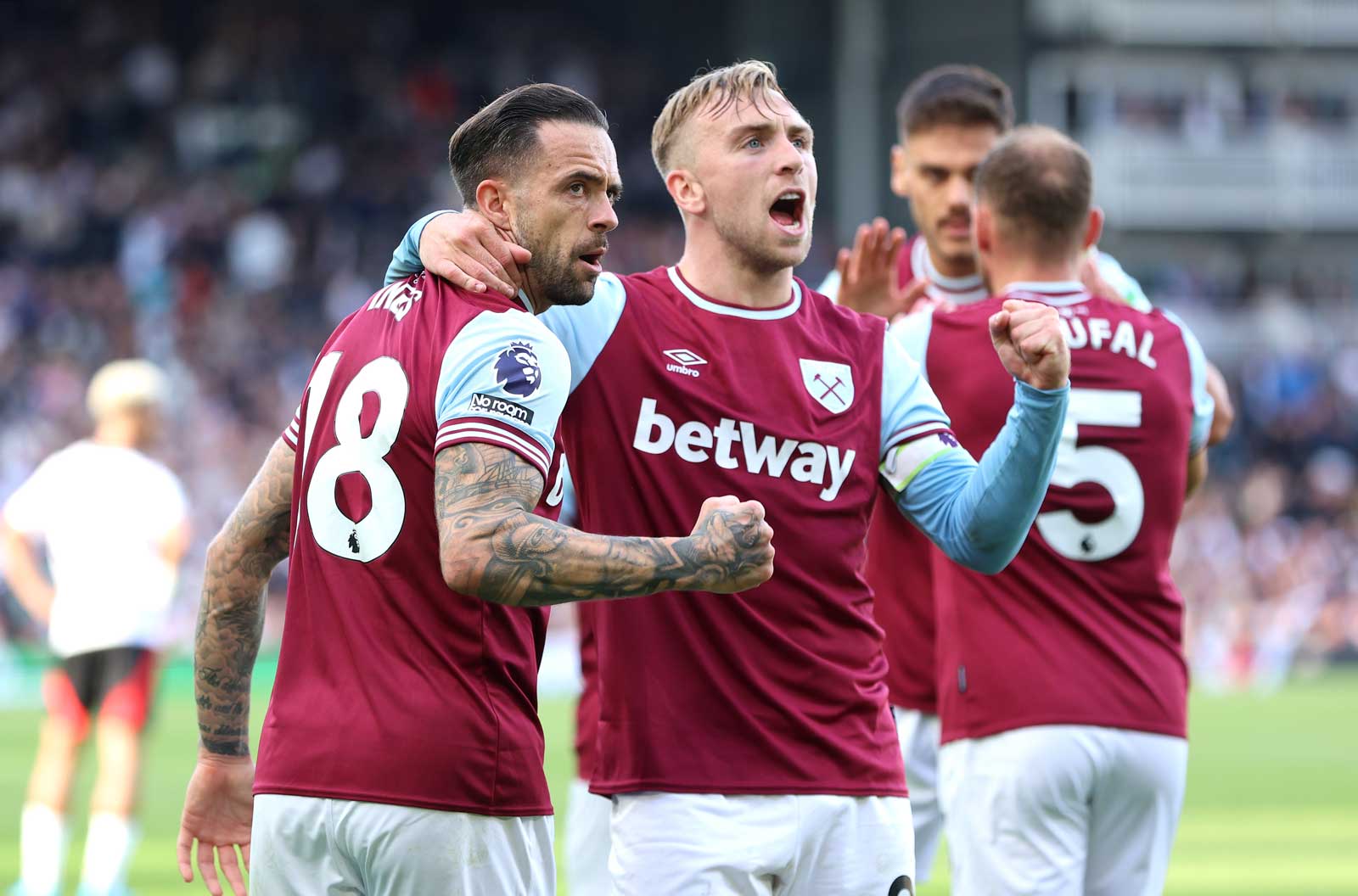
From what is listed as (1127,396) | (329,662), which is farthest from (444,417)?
(1127,396)

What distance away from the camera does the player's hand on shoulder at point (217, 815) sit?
388 cm

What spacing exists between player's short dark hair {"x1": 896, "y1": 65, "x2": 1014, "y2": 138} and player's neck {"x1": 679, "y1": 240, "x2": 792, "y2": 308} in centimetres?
177

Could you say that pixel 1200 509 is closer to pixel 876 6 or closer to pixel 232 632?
pixel 876 6

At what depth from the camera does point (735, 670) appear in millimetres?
3854

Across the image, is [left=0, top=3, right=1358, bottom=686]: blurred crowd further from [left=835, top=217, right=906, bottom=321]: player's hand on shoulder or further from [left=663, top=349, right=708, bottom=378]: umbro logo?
[left=663, top=349, right=708, bottom=378]: umbro logo

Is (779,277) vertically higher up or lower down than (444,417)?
higher up

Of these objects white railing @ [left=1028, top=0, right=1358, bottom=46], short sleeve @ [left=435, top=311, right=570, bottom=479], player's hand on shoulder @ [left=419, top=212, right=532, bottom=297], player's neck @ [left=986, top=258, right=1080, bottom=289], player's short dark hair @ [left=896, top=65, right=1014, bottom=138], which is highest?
white railing @ [left=1028, top=0, right=1358, bottom=46]

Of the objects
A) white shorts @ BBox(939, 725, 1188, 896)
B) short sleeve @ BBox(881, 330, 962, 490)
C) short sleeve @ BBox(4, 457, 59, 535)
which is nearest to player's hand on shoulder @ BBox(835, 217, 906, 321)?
short sleeve @ BBox(881, 330, 962, 490)

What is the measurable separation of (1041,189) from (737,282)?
1.00 metres

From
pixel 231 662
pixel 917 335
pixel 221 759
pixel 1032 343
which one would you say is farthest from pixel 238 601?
pixel 917 335

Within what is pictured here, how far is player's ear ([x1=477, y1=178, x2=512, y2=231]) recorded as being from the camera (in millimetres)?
3641

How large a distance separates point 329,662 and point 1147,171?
3167 centimetres

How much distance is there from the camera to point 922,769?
5363mm

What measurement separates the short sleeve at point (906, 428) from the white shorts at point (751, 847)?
28.3 inches
